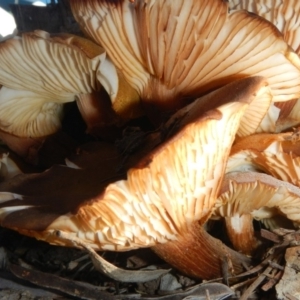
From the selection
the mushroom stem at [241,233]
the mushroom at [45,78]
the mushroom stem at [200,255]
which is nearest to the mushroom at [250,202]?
the mushroom stem at [241,233]

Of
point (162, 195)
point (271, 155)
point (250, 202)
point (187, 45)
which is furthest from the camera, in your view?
point (250, 202)

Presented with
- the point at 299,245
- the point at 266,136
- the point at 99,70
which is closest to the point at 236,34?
the point at 266,136

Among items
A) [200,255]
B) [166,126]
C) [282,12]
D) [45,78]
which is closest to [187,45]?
[166,126]

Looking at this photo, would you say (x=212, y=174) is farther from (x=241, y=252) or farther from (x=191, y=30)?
(x=241, y=252)

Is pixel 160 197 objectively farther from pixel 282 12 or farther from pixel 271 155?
pixel 282 12

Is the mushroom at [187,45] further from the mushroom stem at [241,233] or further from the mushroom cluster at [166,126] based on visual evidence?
the mushroom stem at [241,233]

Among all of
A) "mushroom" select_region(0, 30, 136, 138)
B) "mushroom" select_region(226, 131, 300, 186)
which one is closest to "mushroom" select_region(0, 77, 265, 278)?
"mushroom" select_region(226, 131, 300, 186)

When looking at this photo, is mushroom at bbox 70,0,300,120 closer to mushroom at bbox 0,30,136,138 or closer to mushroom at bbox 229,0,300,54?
mushroom at bbox 0,30,136,138
